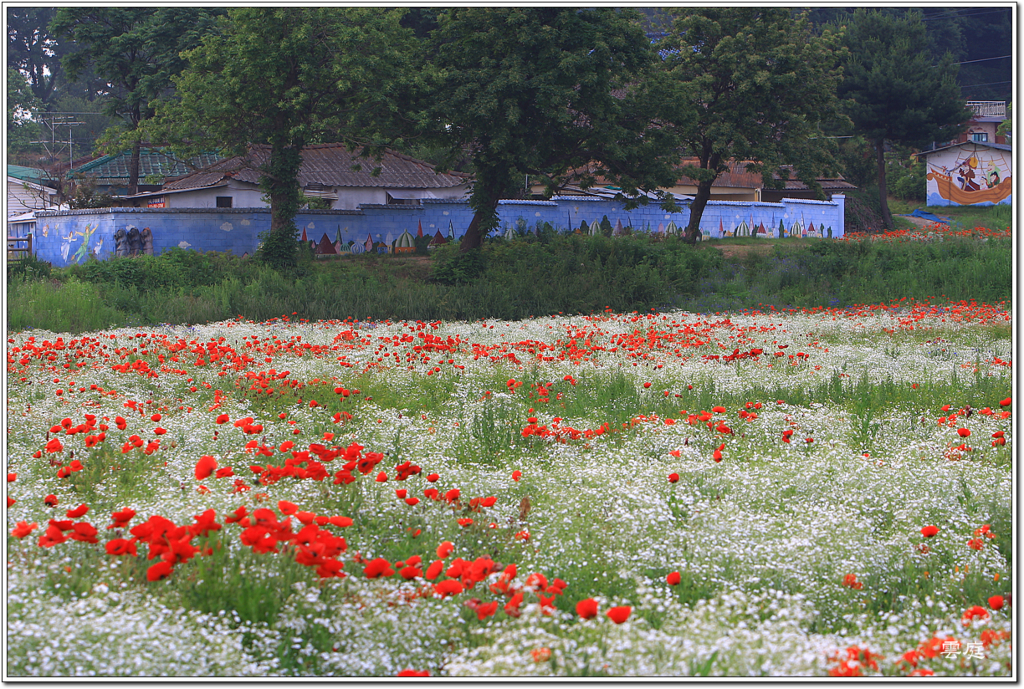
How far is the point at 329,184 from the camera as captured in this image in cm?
4025

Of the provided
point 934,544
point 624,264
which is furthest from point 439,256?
point 934,544

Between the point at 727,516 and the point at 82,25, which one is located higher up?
the point at 82,25

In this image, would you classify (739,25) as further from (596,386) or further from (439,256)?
(596,386)

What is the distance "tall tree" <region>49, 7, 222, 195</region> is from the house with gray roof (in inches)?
169

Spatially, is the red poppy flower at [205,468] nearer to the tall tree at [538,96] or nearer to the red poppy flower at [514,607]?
the red poppy flower at [514,607]

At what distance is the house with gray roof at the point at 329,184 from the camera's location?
38.3 meters

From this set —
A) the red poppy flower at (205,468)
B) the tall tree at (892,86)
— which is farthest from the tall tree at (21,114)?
the red poppy flower at (205,468)

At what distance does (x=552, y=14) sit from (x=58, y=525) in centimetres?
2189

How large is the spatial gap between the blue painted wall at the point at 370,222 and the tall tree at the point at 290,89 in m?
3.49

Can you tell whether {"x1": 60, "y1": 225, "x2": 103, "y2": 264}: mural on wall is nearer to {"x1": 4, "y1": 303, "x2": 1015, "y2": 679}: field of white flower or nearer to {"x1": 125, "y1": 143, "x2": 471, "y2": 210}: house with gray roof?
{"x1": 125, "y1": 143, "x2": 471, "y2": 210}: house with gray roof

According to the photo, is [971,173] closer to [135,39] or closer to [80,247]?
[135,39]

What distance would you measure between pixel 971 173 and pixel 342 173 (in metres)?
37.5

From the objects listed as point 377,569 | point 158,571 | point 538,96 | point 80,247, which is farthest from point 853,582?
point 80,247

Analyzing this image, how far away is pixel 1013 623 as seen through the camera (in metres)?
3.18
